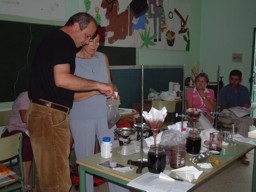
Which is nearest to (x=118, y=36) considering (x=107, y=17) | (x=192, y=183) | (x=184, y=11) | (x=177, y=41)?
(x=107, y=17)

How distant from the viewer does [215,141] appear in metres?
2.03

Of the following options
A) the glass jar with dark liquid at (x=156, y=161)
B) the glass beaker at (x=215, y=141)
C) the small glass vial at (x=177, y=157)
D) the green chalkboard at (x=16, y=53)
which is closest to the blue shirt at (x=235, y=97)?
the glass beaker at (x=215, y=141)

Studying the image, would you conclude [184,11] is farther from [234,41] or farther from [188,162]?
Answer: [188,162]

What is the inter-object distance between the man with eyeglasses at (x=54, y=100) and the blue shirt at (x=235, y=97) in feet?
9.31

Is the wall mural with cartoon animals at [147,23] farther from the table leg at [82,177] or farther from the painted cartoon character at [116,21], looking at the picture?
the table leg at [82,177]

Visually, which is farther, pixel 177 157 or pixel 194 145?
pixel 194 145

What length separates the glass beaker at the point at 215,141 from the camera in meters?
2.00

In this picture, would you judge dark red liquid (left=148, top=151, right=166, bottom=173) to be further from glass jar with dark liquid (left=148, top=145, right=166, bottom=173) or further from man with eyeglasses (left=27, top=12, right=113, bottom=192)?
man with eyeglasses (left=27, top=12, right=113, bottom=192)

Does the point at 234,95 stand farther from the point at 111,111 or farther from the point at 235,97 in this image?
the point at 111,111

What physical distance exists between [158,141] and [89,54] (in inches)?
35.7

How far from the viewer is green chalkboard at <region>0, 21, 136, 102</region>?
3.17 m

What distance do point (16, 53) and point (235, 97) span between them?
3.05 meters

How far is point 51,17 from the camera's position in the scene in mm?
3602

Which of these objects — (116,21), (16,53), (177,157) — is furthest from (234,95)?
(16,53)
